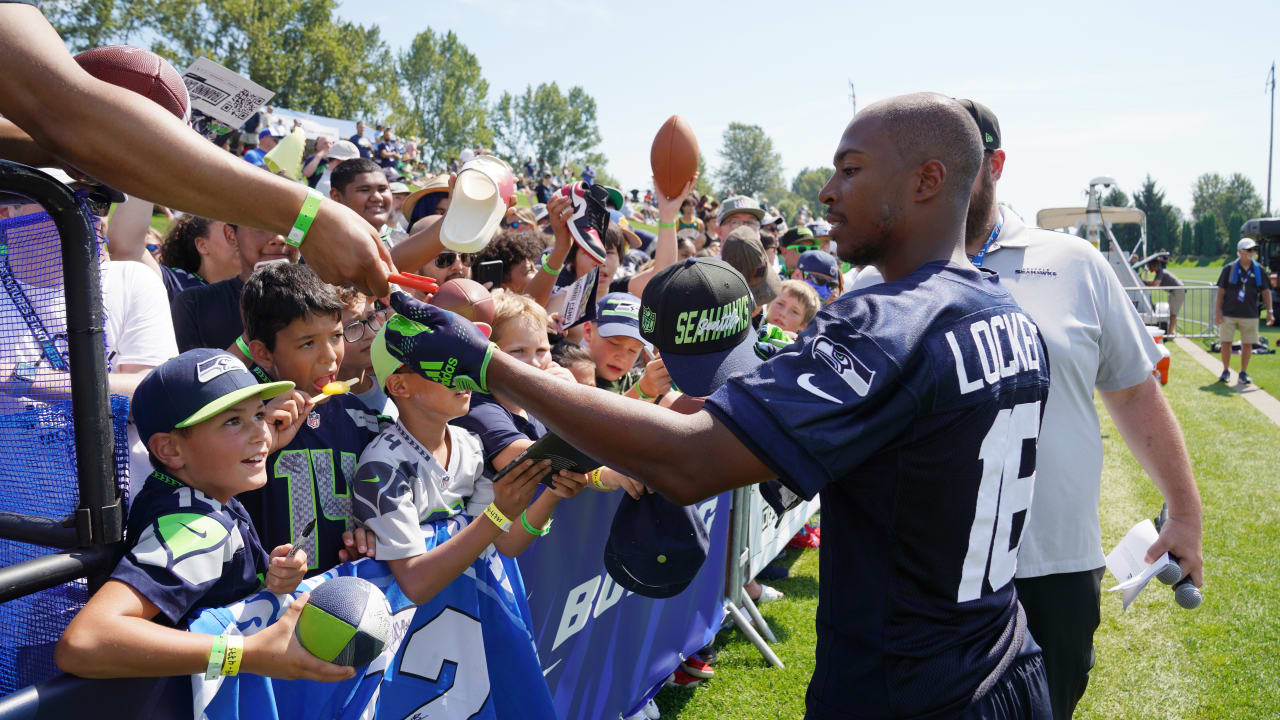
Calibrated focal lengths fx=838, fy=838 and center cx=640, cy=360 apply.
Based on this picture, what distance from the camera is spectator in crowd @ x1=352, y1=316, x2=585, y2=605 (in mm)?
2574

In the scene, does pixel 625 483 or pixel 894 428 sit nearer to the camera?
pixel 894 428

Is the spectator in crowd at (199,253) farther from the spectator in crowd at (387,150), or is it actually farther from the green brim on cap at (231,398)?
the spectator in crowd at (387,150)

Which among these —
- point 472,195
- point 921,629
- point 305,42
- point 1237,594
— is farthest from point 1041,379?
point 305,42

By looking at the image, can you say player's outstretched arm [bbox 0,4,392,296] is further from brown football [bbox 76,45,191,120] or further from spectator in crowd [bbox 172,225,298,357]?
→ spectator in crowd [bbox 172,225,298,357]

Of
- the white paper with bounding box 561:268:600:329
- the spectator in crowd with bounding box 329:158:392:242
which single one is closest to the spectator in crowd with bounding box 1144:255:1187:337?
the white paper with bounding box 561:268:600:329

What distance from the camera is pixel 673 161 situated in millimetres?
5457

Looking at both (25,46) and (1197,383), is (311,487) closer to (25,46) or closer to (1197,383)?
(25,46)

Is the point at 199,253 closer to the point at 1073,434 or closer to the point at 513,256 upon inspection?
the point at 513,256

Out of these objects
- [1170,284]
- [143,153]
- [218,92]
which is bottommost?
[1170,284]

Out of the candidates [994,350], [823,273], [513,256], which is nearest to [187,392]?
[994,350]

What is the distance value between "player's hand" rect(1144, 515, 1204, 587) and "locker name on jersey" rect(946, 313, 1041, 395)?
140cm

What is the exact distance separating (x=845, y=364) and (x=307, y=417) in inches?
74.8

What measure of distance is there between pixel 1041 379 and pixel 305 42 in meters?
66.2

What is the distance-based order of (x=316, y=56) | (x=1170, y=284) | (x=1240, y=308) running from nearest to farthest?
(x=1240, y=308), (x=1170, y=284), (x=316, y=56)
